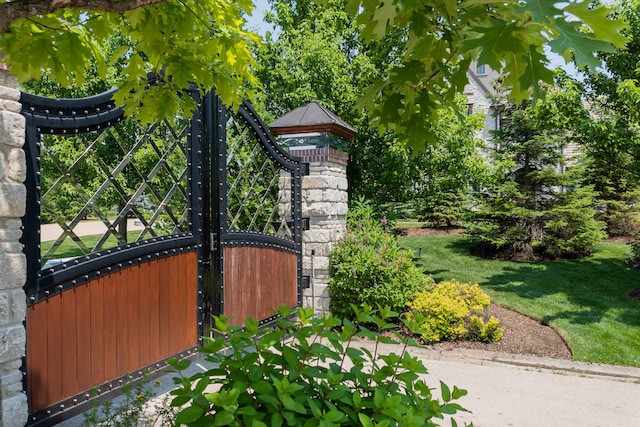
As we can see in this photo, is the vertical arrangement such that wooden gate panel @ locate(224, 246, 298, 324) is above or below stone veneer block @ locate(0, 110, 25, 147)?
below

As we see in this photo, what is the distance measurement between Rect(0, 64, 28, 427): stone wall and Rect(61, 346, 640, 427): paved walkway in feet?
2.10

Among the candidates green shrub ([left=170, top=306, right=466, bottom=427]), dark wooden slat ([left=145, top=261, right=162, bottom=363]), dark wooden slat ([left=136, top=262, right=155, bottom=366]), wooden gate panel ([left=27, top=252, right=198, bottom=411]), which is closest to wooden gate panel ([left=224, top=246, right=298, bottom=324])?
wooden gate panel ([left=27, top=252, right=198, bottom=411])

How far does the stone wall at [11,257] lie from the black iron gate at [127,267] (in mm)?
152

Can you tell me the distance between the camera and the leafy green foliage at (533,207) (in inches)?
443

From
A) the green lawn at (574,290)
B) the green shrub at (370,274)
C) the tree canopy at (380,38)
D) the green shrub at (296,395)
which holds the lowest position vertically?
the green lawn at (574,290)

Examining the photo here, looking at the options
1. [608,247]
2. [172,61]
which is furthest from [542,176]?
[172,61]

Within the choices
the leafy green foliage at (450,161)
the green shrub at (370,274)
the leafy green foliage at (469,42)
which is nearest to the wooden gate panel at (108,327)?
the green shrub at (370,274)

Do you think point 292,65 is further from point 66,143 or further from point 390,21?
point 390,21

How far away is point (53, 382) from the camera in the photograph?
121 inches

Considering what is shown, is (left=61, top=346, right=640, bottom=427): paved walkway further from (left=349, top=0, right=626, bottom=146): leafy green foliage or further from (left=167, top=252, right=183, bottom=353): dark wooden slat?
(left=349, top=0, right=626, bottom=146): leafy green foliage

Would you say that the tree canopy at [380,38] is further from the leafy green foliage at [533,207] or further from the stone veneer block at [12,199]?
the leafy green foliage at [533,207]

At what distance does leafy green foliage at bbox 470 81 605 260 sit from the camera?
11.2 meters

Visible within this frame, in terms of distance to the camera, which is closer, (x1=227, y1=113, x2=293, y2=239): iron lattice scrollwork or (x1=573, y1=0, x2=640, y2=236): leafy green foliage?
(x1=227, y1=113, x2=293, y2=239): iron lattice scrollwork

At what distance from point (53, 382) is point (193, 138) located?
2.31 m
